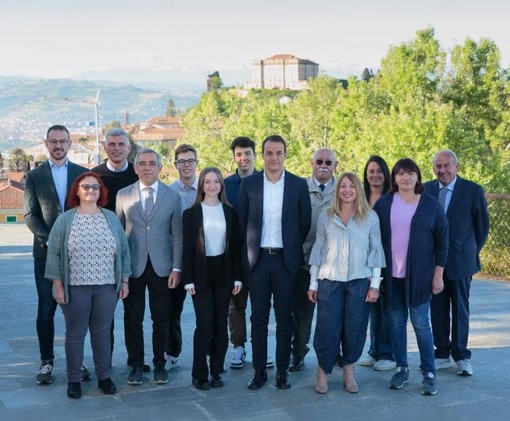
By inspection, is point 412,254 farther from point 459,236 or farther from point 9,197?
point 9,197

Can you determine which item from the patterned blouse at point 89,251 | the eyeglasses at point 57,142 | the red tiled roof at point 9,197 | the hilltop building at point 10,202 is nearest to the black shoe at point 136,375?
the patterned blouse at point 89,251

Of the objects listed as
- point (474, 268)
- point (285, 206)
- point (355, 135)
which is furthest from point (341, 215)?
point (355, 135)

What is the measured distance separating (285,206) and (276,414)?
1450 mm

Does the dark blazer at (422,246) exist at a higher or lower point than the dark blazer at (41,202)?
lower

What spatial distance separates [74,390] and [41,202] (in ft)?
4.58

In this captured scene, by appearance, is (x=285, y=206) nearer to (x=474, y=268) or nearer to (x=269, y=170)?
(x=269, y=170)

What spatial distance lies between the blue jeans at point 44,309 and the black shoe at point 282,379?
171 centimetres

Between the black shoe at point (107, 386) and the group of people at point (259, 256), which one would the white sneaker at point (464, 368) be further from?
the black shoe at point (107, 386)

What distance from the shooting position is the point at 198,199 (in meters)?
5.54

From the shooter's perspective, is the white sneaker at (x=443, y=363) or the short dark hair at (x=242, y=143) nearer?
the white sneaker at (x=443, y=363)

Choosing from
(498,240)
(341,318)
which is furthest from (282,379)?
(498,240)

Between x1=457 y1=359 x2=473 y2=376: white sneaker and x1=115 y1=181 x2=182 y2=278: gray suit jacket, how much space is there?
2.23 meters

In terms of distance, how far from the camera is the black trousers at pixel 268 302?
18.0ft

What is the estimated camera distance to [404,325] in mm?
5570
